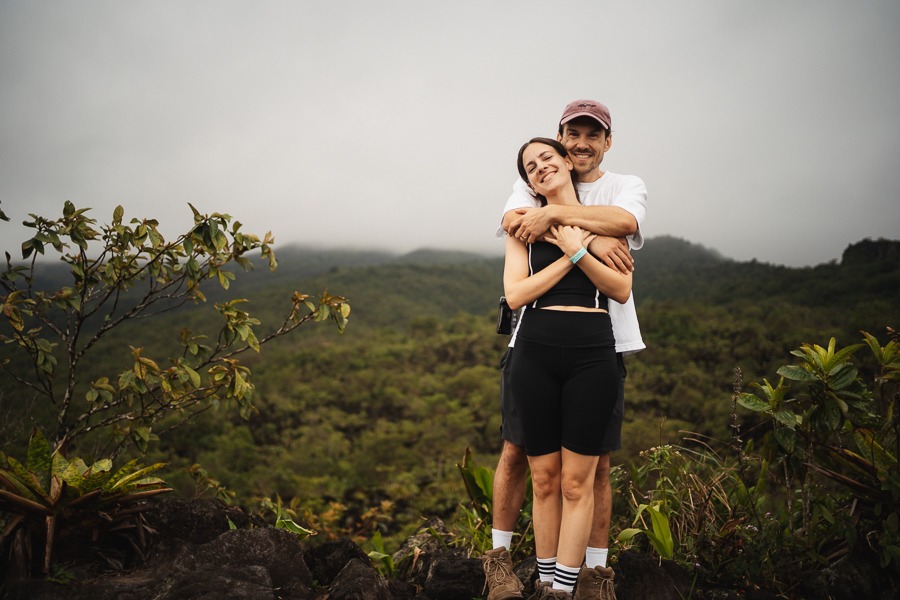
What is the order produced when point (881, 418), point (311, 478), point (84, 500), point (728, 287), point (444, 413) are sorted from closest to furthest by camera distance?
point (84, 500) < point (881, 418) < point (311, 478) < point (444, 413) < point (728, 287)

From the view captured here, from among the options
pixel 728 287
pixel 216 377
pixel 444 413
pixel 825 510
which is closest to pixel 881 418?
pixel 825 510

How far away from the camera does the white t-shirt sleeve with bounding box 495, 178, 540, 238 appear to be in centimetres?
233

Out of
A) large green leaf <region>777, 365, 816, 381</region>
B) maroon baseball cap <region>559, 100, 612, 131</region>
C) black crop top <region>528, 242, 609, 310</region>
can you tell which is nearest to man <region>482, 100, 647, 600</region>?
maroon baseball cap <region>559, 100, 612, 131</region>

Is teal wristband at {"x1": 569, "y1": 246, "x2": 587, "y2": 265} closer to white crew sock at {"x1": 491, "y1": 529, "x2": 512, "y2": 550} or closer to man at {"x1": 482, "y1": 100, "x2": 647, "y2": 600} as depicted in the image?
man at {"x1": 482, "y1": 100, "x2": 647, "y2": 600}

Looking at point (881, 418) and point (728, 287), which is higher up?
point (881, 418)

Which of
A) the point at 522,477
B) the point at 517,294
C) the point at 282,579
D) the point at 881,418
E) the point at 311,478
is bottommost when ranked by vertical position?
the point at 311,478

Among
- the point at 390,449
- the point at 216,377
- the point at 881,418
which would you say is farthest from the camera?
the point at 390,449

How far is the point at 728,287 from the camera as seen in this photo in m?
32.3

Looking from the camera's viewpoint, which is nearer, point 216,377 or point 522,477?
point 522,477

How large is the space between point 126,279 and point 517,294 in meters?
2.31

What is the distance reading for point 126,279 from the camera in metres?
2.97

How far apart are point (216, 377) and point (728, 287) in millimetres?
34977

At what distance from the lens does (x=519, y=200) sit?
2.35m

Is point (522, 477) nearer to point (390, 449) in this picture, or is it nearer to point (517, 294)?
point (517, 294)
